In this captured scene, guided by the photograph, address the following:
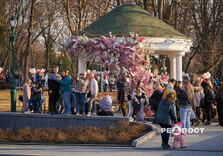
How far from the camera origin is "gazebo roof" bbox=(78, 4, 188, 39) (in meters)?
22.7

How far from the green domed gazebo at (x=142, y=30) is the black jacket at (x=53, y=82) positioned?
4594 mm

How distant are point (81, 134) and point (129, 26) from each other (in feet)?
31.1

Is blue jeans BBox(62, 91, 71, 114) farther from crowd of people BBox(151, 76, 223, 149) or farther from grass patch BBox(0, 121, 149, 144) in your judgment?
crowd of people BBox(151, 76, 223, 149)

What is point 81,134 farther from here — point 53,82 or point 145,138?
point 53,82

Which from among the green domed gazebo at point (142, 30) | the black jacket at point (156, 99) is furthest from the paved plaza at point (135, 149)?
the green domed gazebo at point (142, 30)

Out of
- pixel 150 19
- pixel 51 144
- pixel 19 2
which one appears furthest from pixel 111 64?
pixel 19 2

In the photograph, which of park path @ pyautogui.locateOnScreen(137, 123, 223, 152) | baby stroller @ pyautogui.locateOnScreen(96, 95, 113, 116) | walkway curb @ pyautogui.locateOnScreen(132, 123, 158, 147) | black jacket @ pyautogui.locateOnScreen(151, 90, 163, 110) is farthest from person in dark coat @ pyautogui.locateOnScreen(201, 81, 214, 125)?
baby stroller @ pyautogui.locateOnScreen(96, 95, 113, 116)

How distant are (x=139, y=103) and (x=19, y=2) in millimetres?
35802

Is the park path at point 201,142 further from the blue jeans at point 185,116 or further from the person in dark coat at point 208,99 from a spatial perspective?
the person in dark coat at point 208,99

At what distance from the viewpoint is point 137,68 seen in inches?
819

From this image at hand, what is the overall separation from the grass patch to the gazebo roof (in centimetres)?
713

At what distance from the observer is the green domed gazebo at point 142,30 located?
74.2 feet

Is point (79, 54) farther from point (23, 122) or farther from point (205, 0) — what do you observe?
point (205, 0)

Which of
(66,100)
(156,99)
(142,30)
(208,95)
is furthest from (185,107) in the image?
(142,30)
